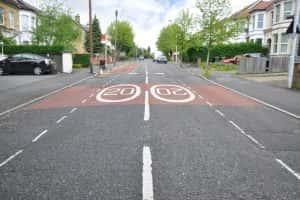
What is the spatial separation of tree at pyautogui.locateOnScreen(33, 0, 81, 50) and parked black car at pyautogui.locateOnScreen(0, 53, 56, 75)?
38.2 feet

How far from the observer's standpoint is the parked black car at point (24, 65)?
23719 mm

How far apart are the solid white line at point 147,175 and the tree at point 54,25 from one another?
105 feet

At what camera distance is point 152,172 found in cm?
460

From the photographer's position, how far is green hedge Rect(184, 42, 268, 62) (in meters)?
44.9

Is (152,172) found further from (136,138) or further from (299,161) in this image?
(299,161)

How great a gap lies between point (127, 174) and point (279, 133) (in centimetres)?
427

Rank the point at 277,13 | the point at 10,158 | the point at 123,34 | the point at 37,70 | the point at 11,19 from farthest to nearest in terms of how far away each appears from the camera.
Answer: the point at 123,34
the point at 11,19
the point at 277,13
the point at 37,70
the point at 10,158

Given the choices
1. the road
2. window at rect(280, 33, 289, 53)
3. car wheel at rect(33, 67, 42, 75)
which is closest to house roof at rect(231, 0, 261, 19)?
window at rect(280, 33, 289, 53)

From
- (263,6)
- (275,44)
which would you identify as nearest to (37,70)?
(275,44)

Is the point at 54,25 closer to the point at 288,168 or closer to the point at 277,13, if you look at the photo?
the point at 277,13

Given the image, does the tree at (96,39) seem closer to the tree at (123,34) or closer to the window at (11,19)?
the tree at (123,34)

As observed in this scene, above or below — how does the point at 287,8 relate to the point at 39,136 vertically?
above

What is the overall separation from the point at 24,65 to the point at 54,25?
1299 centimetres

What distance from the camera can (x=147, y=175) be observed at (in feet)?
14.7
